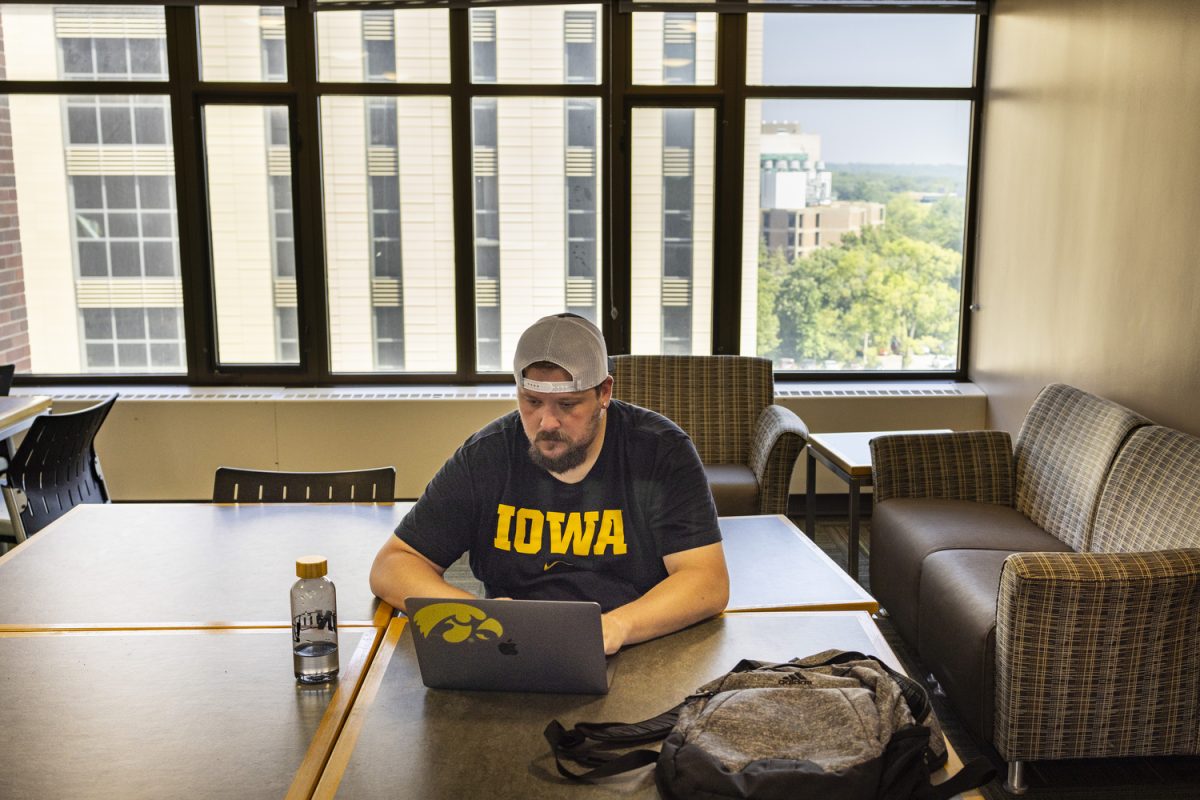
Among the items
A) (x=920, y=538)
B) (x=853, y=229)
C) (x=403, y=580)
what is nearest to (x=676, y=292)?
(x=853, y=229)

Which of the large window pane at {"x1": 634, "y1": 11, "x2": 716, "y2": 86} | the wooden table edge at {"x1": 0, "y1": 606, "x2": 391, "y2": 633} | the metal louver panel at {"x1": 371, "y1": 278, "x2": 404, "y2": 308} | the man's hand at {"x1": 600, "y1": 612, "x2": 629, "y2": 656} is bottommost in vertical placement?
the wooden table edge at {"x1": 0, "y1": 606, "x2": 391, "y2": 633}

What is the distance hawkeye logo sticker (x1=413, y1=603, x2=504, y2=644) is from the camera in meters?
1.74

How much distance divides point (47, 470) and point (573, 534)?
241 centimetres

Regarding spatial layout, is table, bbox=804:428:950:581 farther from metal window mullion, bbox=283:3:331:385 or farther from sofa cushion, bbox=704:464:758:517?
metal window mullion, bbox=283:3:331:385

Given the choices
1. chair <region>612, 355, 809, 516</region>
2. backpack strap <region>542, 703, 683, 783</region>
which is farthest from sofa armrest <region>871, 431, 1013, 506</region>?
backpack strap <region>542, 703, 683, 783</region>

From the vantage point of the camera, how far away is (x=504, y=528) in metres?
2.27

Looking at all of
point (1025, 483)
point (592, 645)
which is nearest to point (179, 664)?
point (592, 645)

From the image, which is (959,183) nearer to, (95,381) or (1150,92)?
(1150,92)

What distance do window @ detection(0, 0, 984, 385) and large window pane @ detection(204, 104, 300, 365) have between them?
11 millimetres

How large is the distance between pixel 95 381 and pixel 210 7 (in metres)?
1.94

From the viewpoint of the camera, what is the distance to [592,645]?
5.74 ft

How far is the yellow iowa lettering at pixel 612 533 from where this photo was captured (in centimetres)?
224

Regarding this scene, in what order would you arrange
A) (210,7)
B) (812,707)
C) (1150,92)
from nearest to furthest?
(812,707)
(1150,92)
(210,7)

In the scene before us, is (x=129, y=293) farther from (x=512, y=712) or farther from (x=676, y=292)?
(x=512, y=712)
